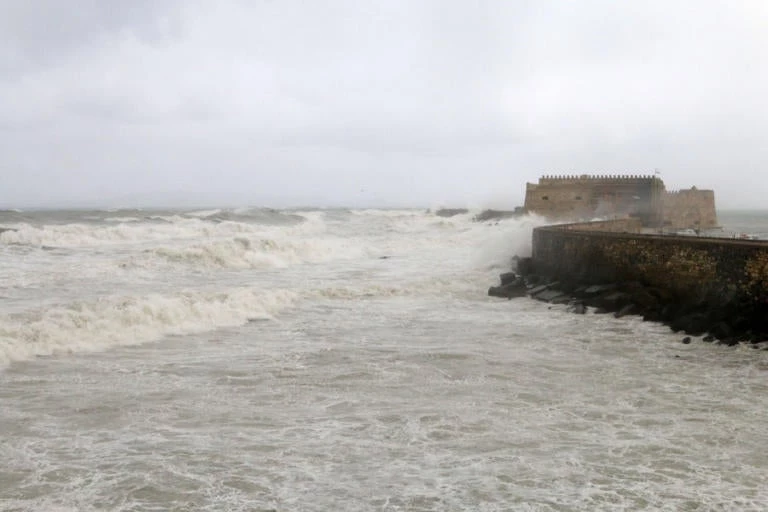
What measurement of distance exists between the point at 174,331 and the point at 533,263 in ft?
35.4

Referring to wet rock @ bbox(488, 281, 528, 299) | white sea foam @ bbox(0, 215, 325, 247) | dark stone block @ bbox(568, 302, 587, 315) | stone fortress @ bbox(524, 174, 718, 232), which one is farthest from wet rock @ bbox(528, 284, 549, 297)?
stone fortress @ bbox(524, 174, 718, 232)

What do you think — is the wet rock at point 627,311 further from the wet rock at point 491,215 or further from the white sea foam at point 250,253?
the wet rock at point 491,215

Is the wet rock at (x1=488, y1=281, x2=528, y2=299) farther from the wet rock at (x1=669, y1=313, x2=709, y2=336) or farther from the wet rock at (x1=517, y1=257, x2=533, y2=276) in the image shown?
the wet rock at (x1=669, y1=313, x2=709, y2=336)

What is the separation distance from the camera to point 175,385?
762 centimetres

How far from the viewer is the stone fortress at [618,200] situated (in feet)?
138

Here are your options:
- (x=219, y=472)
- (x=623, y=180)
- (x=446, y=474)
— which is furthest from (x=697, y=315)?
(x=623, y=180)

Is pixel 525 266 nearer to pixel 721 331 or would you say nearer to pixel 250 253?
pixel 721 331

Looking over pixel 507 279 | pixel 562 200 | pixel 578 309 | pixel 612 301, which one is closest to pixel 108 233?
pixel 507 279

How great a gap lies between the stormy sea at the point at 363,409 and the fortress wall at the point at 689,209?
3229 centimetres

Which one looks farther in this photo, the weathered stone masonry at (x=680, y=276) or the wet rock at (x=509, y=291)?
the wet rock at (x=509, y=291)

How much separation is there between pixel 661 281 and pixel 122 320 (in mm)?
9044

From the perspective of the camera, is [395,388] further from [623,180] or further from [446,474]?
[623,180]

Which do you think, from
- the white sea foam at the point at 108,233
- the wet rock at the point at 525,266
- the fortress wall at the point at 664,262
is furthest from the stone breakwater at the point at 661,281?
the white sea foam at the point at 108,233

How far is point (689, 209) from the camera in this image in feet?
148
